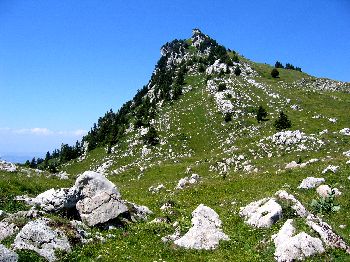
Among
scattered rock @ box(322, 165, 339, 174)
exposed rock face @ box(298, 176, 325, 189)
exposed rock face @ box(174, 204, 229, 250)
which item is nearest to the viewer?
exposed rock face @ box(174, 204, 229, 250)

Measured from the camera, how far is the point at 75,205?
25688 millimetres

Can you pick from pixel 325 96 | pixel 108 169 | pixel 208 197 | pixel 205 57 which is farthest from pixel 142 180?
pixel 205 57

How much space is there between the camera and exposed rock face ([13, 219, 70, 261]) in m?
18.6

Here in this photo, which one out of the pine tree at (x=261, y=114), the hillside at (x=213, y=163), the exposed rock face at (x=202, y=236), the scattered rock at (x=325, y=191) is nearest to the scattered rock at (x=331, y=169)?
the hillside at (x=213, y=163)

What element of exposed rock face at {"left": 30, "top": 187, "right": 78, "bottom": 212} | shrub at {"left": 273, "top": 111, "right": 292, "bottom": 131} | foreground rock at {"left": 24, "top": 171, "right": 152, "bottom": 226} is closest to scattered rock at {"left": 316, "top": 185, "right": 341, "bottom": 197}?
foreground rock at {"left": 24, "top": 171, "right": 152, "bottom": 226}

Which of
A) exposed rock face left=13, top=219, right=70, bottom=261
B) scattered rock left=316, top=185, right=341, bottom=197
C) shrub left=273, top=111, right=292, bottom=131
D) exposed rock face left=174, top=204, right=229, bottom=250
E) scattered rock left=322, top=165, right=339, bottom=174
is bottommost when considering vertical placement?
exposed rock face left=13, top=219, right=70, bottom=261

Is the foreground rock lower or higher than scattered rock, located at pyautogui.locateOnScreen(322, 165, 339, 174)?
lower

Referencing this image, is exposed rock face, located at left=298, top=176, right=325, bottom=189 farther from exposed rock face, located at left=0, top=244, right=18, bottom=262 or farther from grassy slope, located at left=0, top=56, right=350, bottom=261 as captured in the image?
exposed rock face, located at left=0, top=244, right=18, bottom=262

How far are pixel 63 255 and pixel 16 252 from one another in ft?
7.40

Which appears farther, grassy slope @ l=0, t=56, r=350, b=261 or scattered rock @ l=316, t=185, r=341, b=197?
scattered rock @ l=316, t=185, r=341, b=197

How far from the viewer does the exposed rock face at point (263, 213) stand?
22.4 meters

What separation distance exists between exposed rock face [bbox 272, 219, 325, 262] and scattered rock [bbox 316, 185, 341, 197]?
944 centimetres

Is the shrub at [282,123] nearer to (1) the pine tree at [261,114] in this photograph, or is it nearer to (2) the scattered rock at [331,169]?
(1) the pine tree at [261,114]

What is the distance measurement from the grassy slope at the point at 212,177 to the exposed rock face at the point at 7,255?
101 inches
